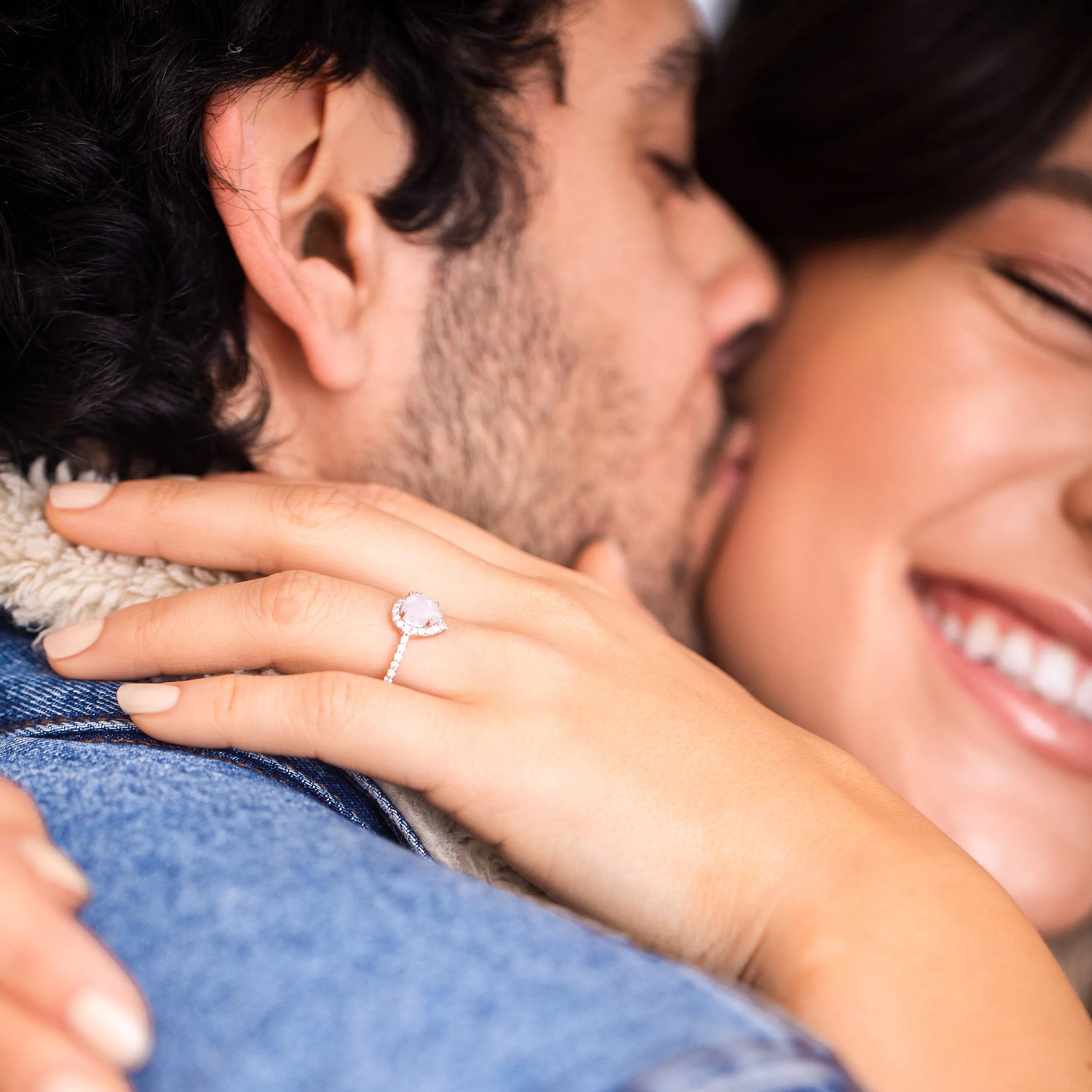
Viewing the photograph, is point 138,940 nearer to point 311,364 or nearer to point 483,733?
point 483,733

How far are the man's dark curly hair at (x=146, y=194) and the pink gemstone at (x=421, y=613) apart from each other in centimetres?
40

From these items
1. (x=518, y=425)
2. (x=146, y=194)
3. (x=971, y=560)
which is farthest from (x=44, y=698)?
(x=971, y=560)

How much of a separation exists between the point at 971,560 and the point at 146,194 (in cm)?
116

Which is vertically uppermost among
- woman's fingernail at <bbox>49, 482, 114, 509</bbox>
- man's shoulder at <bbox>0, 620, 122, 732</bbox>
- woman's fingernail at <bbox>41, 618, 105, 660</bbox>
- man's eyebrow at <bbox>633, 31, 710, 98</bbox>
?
man's eyebrow at <bbox>633, 31, 710, 98</bbox>

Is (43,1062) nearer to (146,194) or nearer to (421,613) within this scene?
(421,613)

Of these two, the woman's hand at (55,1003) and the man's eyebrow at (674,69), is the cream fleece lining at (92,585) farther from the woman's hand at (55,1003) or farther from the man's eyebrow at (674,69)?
the man's eyebrow at (674,69)

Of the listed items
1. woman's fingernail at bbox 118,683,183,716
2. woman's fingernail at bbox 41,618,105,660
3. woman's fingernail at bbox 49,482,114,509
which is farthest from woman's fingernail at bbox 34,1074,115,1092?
woman's fingernail at bbox 49,482,114,509

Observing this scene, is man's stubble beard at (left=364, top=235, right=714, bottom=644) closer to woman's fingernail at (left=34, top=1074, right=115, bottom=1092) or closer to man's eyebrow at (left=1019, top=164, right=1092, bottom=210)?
man's eyebrow at (left=1019, top=164, right=1092, bottom=210)

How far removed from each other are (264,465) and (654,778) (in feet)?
2.08

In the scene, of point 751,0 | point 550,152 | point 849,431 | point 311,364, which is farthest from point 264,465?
point 751,0

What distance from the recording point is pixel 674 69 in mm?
1407

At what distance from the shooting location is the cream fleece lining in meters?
0.87

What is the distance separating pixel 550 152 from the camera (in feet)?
4.19

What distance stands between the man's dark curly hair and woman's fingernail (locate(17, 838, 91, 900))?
587 millimetres
